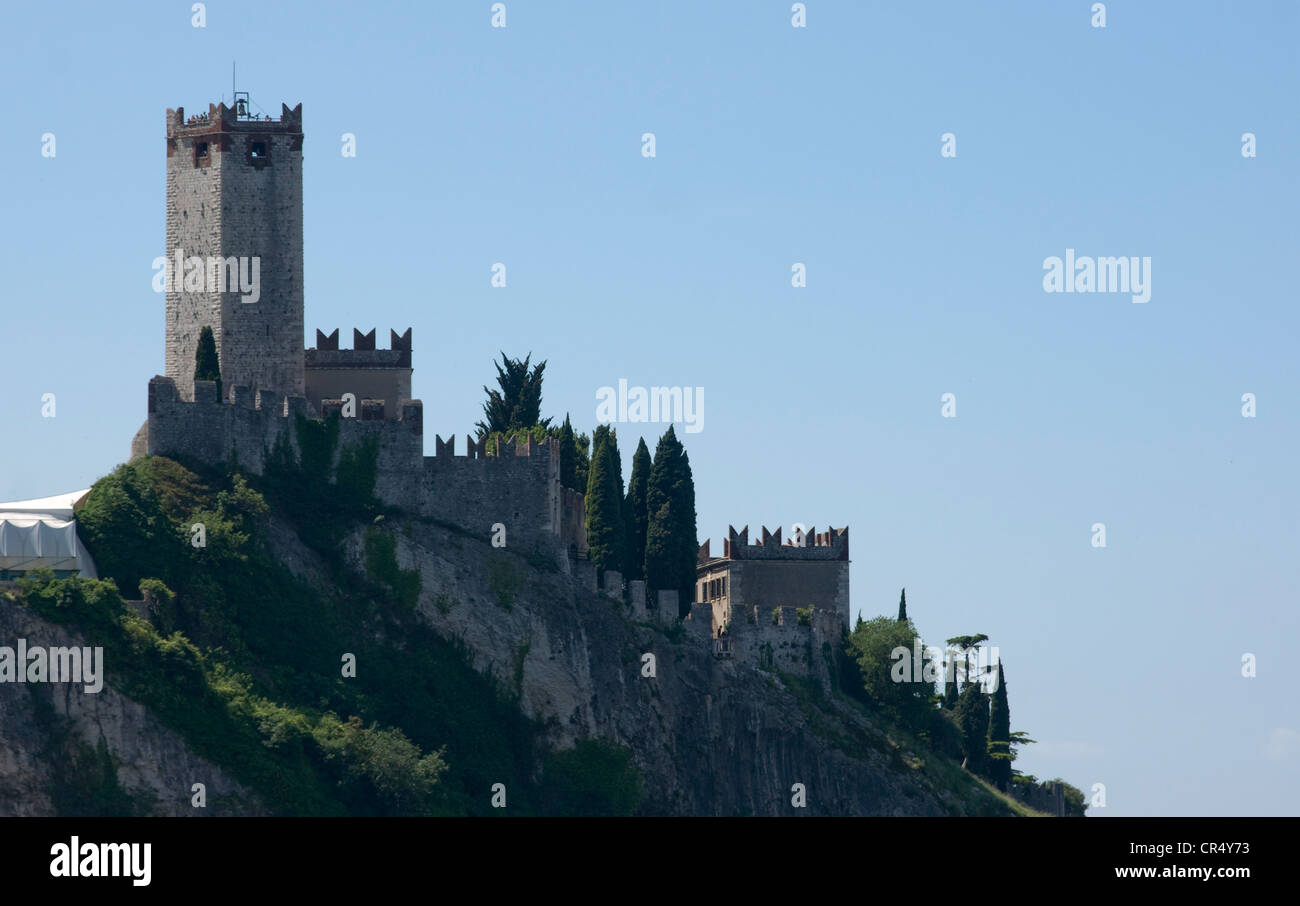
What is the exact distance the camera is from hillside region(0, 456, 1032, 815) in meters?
79.1

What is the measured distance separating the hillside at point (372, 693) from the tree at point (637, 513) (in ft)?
14.6

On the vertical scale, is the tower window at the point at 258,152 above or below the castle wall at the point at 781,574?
above

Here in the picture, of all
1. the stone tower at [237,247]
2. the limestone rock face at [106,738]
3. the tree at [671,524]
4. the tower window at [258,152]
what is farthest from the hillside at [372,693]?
the tower window at [258,152]

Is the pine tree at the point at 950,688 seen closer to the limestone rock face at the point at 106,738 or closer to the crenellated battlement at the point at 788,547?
the crenellated battlement at the point at 788,547

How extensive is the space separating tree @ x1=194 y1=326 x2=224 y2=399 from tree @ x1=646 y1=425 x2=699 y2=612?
19.6 meters

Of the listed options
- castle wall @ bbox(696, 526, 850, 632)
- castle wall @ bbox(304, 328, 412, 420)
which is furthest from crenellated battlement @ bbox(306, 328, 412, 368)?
castle wall @ bbox(696, 526, 850, 632)

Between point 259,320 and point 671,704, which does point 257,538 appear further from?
point 671,704

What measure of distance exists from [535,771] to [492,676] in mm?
3972

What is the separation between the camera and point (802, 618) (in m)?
102

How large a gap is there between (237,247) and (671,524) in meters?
21.1

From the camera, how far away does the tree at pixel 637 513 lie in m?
100

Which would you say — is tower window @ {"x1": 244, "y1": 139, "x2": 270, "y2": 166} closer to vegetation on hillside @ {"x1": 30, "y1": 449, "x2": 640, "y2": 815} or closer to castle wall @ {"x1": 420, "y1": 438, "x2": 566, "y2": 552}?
vegetation on hillside @ {"x1": 30, "y1": 449, "x2": 640, "y2": 815}
